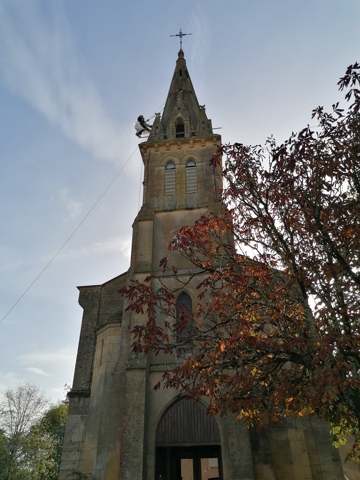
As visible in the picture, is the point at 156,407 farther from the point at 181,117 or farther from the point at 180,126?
the point at 181,117

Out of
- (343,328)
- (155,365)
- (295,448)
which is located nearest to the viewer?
(343,328)

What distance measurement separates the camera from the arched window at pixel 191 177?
17.9 metres

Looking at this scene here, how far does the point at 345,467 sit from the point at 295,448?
4.24 m

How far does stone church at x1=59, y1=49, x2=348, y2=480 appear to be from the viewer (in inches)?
439

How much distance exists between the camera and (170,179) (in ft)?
60.7

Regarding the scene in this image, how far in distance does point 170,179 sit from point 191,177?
1104 millimetres

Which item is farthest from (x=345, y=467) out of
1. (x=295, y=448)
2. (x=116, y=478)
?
(x=116, y=478)

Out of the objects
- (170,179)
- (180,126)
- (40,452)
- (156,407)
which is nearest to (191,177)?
(170,179)

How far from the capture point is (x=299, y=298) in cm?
665

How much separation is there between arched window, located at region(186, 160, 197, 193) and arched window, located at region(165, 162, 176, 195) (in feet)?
2.35

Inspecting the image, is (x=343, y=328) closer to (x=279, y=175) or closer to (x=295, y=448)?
(x=279, y=175)

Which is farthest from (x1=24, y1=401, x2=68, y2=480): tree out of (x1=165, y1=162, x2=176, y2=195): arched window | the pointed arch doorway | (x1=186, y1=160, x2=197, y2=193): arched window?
(x1=186, y1=160, x2=197, y2=193): arched window

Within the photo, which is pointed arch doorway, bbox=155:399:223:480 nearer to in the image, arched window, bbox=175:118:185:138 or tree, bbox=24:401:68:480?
arched window, bbox=175:118:185:138

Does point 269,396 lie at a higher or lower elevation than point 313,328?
lower
